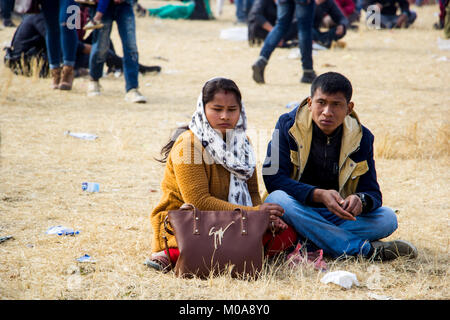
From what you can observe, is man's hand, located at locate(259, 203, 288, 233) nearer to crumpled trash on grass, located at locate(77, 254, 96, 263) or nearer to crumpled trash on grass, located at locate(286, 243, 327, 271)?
crumpled trash on grass, located at locate(286, 243, 327, 271)

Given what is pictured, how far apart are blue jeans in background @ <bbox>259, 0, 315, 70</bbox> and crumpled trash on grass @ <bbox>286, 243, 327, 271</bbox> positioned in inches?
195

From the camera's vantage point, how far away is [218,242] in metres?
2.92

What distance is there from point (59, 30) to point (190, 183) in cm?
483

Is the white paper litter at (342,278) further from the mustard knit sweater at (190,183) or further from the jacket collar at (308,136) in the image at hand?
the jacket collar at (308,136)

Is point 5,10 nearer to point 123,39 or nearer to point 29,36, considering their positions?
point 29,36

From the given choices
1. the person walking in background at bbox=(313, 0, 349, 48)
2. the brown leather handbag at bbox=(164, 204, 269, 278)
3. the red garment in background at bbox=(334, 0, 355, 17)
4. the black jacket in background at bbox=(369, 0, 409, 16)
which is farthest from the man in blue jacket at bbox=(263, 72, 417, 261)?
the black jacket in background at bbox=(369, 0, 409, 16)

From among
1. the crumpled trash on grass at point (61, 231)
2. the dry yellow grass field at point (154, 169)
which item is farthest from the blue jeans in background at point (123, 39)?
the crumpled trash on grass at point (61, 231)

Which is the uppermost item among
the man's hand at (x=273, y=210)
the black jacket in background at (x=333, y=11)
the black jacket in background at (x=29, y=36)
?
the black jacket in background at (x=333, y=11)

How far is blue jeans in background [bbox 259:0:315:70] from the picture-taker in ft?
25.0

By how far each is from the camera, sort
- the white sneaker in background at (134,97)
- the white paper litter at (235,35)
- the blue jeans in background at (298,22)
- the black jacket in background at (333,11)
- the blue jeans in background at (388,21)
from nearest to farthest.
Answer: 1. the white sneaker in background at (134,97)
2. the blue jeans in background at (298,22)
3. the black jacket in background at (333,11)
4. the white paper litter at (235,35)
5. the blue jeans in background at (388,21)

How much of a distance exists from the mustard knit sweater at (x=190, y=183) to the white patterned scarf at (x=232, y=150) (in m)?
0.04

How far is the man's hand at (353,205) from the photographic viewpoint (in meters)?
3.16

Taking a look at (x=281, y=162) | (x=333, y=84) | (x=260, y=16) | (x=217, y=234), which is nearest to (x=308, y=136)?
(x=281, y=162)

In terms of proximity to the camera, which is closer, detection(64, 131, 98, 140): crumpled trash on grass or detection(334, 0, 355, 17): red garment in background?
detection(64, 131, 98, 140): crumpled trash on grass
